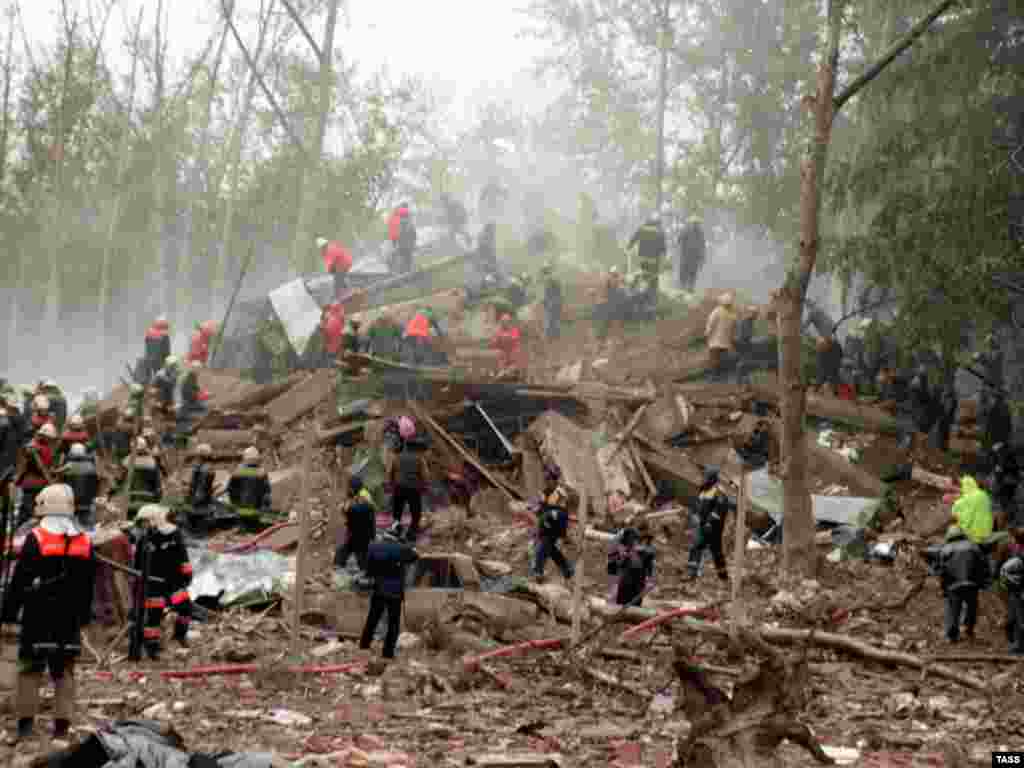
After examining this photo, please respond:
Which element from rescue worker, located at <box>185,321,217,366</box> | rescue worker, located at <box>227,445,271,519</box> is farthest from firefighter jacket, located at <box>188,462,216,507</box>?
rescue worker, located at <box>185,321,217,366</box>

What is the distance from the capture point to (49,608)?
8.97 meters

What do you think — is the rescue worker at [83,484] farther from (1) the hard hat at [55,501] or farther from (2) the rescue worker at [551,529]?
(1) the hard hat at [55,501]

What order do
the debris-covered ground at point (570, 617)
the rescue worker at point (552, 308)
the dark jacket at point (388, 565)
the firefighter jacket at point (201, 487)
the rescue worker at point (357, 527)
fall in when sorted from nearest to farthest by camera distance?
the debris-covered ground at point (570, 617) < the dark jacket at point (388, 565) < the rescue worker at point (357, 527) < the firefighter jacket at point (201, 487) < the rescue worker at point (552, 308)

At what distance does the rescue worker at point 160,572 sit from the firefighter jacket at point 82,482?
18.7 feet

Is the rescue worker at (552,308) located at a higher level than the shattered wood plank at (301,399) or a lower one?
higher

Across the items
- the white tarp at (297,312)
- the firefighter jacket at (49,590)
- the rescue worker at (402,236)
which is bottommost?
the firefighter jacket at (49,590)

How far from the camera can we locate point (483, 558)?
1803 centimetres

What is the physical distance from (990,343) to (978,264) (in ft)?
14.8

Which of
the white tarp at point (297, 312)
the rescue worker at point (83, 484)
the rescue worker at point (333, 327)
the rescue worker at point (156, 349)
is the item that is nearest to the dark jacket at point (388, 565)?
the rescue worker at point (83, 484)

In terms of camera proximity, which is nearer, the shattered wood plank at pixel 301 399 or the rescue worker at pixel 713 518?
the rescue worker at pixel 713 518

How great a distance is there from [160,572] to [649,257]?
761 inches

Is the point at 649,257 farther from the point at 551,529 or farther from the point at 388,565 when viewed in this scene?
the point at 388,565

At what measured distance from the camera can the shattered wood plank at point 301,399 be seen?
24250mm

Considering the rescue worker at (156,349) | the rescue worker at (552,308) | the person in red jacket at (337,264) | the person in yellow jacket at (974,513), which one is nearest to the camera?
the person in yellow jacket at (974,513)
